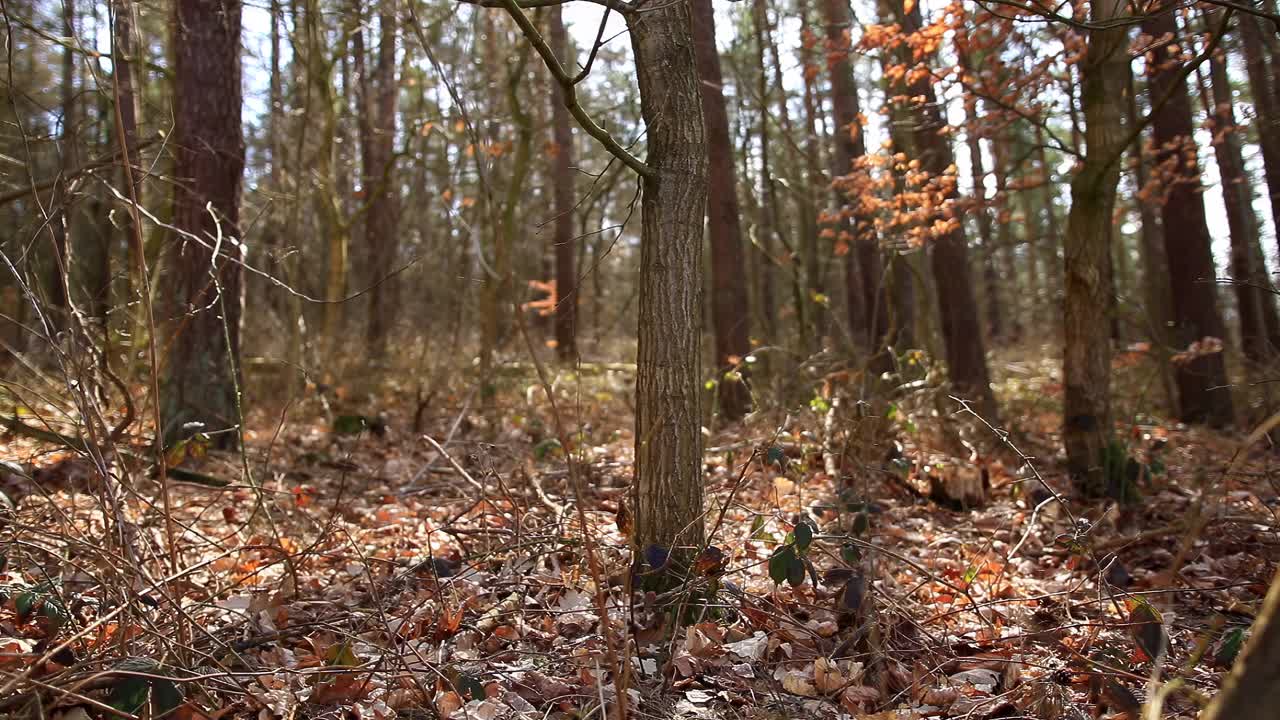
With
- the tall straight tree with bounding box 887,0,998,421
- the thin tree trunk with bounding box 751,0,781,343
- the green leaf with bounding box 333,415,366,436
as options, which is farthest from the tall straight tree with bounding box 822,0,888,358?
the green leaf with bounding box 333,415,366,436

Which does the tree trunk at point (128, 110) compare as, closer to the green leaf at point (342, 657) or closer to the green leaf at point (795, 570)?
the green leaf at point (342, 657)

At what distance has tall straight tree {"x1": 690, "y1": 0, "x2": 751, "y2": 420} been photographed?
8961 millimetres

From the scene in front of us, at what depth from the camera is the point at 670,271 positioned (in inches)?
134

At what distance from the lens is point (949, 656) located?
333 cm

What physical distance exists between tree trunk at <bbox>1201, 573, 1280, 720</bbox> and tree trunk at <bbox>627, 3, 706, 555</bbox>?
223cm

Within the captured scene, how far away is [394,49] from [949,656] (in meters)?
11.6

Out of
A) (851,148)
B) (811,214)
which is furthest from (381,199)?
(851,148)

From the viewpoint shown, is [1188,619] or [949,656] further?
[1188,619]

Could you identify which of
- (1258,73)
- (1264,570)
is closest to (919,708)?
(1264,570)

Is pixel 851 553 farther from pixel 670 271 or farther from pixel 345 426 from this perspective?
pixel 345 426

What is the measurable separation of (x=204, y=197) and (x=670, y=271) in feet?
16.2

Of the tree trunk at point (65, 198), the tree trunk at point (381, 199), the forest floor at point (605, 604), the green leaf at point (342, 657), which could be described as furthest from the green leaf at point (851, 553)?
the tree trunk at point (381, 199)

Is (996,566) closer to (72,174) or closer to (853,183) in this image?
(853,183)

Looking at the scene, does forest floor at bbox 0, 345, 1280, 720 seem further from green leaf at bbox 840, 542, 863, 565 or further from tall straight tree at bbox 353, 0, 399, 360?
tall straight tree at bbox 353, 0, 399, 360
